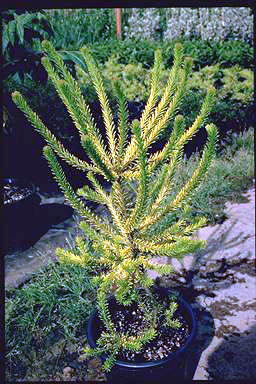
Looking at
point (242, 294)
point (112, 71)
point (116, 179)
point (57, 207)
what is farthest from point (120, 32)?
point (116, 179)

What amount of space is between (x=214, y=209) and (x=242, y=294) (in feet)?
4.24

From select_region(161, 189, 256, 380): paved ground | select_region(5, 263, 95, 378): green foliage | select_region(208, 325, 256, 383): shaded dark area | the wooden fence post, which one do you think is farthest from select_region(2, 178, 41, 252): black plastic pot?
the wooden fence post

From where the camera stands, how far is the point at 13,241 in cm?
390

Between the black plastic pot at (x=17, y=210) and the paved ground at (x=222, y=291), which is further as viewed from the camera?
the black plastic pot at (x=17, y=210)

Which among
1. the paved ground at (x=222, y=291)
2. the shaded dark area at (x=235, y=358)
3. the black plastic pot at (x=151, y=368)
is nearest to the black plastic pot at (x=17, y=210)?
the paved ground at (x=222, y=291)

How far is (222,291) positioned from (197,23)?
8996 millimetres

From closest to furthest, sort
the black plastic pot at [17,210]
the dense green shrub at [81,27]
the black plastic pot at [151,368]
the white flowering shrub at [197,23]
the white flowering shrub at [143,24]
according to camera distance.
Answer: the black plastic pot at [151,368] → the black plastic pot at [17,210] → the dense green shrub at [81,27] → the white flowering shrub at [197,23] → the white flowering shrub at [143,24]

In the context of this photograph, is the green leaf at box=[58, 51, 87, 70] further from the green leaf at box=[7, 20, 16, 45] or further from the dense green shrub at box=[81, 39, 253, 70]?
the dense green shrub at box=[81, 39, 253, 70]

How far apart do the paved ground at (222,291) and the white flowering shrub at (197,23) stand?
281 inches

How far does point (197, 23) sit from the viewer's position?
10.6m

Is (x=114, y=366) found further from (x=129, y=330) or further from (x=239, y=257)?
(x=239, y=257)

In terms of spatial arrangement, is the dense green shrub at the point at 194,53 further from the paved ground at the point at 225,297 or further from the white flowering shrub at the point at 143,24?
the paved ground at the point at 225,297

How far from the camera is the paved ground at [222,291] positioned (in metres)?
A: 2.63

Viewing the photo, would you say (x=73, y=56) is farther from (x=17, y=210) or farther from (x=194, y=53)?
(x=194, y=53)
